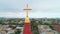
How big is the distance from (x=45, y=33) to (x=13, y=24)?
35.7 feet

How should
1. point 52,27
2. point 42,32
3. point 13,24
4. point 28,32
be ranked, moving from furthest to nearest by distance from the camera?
point 13,24 < point 52,27 < point 42,32 < point 28,32

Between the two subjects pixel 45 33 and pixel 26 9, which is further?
pixel 45 33

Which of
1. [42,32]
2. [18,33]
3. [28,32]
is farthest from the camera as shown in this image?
[42,32]

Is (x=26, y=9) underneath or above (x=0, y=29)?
above

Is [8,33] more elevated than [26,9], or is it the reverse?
[26,9]

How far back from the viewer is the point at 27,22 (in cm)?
1160

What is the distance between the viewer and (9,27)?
1886 inches

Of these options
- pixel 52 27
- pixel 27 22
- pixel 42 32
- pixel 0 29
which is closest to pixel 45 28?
pixel 52 27

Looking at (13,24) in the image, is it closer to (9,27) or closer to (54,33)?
(9,27)

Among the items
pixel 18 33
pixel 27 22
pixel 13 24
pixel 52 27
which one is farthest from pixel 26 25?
pixel 13 24

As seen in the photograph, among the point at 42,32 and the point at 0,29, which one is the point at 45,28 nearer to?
the point at 42,32

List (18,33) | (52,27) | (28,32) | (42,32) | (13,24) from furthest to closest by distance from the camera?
(13,24), (52,27), (42,32), (18,33), (28,32)

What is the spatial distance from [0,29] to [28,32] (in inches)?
1261

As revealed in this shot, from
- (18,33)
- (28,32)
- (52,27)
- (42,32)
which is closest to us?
(28,32)
